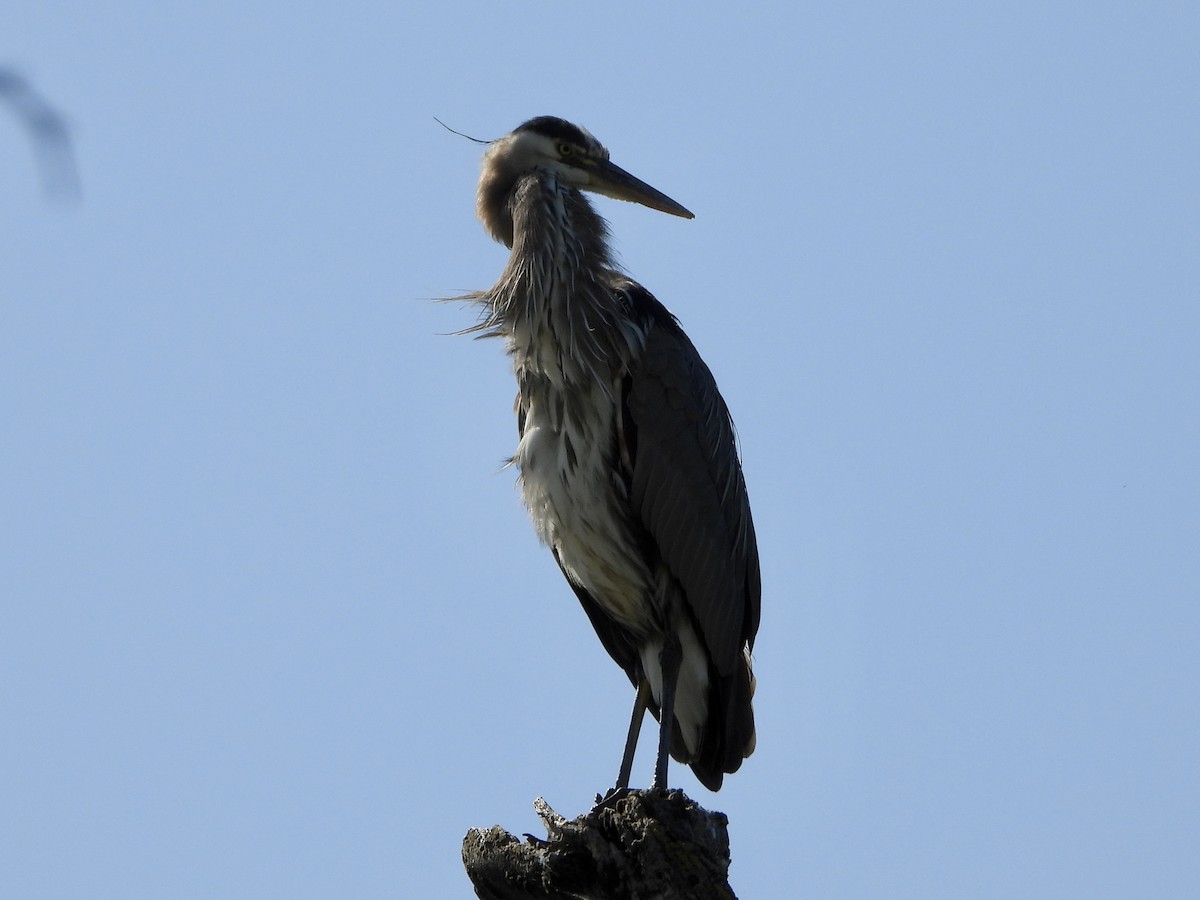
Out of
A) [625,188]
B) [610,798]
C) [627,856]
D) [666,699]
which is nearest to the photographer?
[627,856]

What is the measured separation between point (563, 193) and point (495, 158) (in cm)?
42

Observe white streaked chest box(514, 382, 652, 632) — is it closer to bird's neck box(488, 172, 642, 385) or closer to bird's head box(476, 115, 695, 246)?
bird's neck box(488, 172, 642, 385)

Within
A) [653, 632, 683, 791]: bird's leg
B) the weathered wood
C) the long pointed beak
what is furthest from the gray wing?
the weathered wood

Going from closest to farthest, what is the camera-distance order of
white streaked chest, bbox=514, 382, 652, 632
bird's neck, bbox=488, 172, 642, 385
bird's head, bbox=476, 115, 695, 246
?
1. white streaked chest, bbox=514, 382, 652, 632
2. bird's neck, bbox=488, 172, 642, 385
3. bird's head, bbox=476, 115, 695, 246

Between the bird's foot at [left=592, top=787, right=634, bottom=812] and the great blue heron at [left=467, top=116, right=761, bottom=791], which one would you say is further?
the great blue heron at [left=467, top=116, right=761, bottom=791]

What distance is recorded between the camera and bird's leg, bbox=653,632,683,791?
5.43 meters

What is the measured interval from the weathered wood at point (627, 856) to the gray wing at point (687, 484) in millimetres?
1770

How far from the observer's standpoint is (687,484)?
234 inches

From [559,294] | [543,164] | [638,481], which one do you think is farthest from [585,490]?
[543,164]

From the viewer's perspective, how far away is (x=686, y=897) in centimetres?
378

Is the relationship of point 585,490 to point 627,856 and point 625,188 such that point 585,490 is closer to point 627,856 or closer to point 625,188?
point 625,188

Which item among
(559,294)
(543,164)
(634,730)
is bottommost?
(634,730)

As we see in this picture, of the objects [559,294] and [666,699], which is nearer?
[666,699]

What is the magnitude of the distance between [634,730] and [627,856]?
6.10ft
